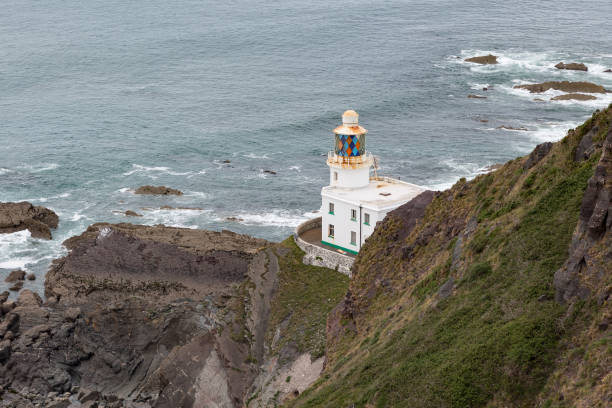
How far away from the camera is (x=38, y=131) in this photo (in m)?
96.2

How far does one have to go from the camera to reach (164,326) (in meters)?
48.7

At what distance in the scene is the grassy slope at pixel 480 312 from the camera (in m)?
21.2

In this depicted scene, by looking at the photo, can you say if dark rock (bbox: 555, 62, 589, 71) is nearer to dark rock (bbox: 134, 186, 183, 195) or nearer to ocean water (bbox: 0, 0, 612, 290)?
ocean water (bbox: 0, 0, 612, 290)

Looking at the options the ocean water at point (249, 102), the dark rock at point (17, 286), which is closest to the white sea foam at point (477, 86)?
the ocean water at point (249, 102)

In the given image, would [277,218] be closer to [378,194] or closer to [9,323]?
[378,194]

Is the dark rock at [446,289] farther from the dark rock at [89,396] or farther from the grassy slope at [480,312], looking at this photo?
the dark rock at [89,396]

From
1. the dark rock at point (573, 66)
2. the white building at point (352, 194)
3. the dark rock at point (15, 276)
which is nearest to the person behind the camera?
the white building at point (352, 194)

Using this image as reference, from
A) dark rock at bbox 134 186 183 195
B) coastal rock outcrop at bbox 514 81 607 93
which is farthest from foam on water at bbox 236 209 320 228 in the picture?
coastal rock outcrop at bbox 514 81 607 93

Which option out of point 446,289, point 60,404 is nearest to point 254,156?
point 60,404

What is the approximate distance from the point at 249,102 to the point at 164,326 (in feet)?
204

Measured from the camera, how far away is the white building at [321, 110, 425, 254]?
48.9 meters

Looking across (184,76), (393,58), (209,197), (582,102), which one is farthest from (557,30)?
(209,197)

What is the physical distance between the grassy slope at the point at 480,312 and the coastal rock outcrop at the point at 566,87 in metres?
76.8

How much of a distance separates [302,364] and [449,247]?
12.8 m
